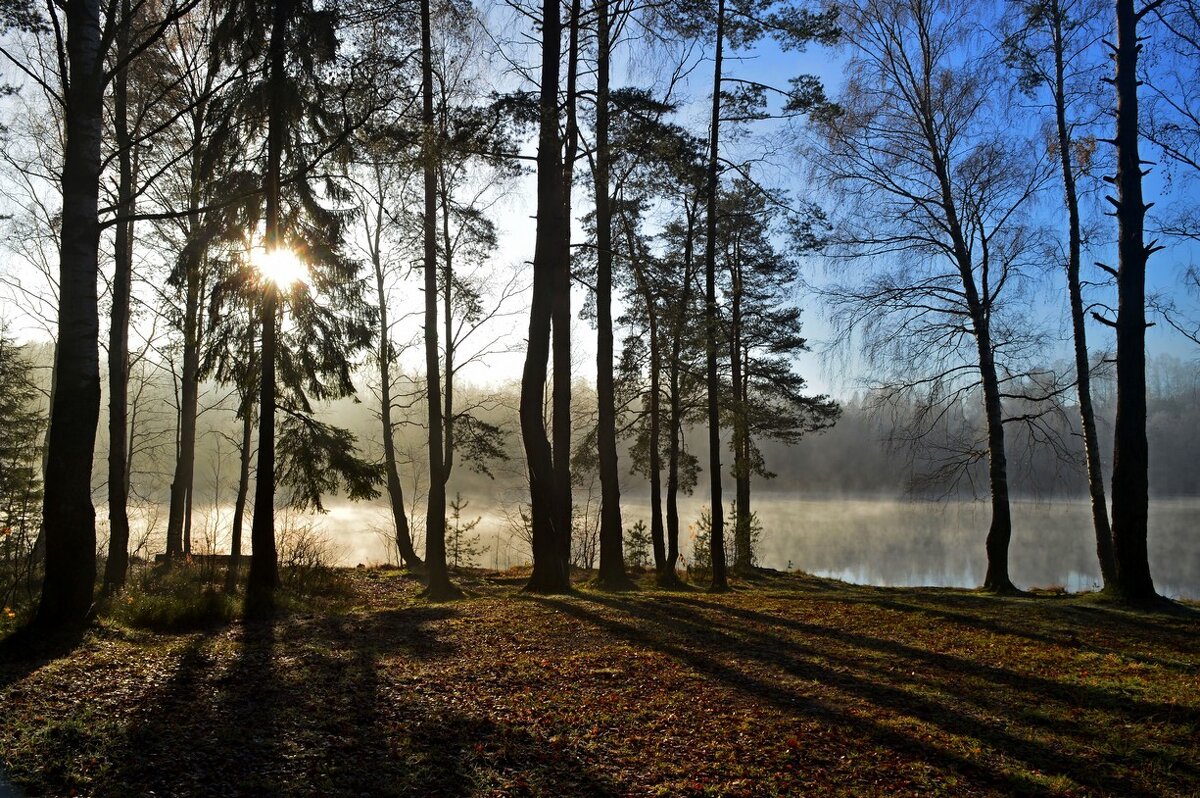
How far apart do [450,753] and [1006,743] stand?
2982 mm

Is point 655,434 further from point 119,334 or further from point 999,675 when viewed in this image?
point 999,675

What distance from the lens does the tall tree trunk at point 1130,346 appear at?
29.2 ft

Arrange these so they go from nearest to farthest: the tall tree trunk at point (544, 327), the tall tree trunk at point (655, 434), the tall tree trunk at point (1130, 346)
Answer: the tall tree trunk at point (1130, 346)
the tall tree trunk at point (544, 327)
the tall tree trunk at point (655, 434)

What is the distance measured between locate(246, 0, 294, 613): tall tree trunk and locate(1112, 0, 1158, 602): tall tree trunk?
10.3m

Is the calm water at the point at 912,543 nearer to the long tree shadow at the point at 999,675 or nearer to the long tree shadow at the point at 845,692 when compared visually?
the long tree shadow at the point at 999,675

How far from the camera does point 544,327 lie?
32.0 ft

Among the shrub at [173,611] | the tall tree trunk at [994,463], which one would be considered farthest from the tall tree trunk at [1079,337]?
the shrub at [173,611]

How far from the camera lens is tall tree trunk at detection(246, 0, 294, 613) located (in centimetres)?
795

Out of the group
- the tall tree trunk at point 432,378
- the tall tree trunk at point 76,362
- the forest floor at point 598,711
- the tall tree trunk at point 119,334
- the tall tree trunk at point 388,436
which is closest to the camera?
the forest floor at point 598,711

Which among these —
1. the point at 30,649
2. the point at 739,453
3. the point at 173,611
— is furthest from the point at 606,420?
the point at 30,649

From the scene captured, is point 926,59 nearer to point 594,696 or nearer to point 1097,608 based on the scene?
point 1097,608

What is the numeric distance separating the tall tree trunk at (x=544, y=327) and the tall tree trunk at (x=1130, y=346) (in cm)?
731

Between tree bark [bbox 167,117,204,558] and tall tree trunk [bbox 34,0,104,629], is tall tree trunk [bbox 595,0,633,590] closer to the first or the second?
tree bark [bbox 167,117,204,558]

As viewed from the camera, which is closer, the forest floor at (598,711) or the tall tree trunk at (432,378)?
the forest floor at (598,711)
